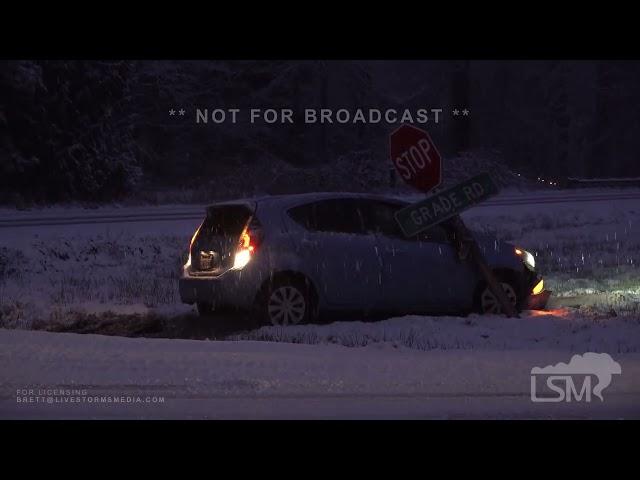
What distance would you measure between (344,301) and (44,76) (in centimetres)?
1520

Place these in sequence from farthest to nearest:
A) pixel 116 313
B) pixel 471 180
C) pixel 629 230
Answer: pixel 629 230 < pixel 116 313 < pixel 471 180

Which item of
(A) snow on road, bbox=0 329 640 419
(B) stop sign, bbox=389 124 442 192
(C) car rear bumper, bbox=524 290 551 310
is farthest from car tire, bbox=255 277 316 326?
(C) car rear bumper, bbox=524 290 551 310

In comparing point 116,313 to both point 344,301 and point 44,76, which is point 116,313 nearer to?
point 344,301

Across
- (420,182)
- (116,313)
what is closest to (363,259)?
(420,182)

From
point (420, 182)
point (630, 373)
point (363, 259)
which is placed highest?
point (420, 182)

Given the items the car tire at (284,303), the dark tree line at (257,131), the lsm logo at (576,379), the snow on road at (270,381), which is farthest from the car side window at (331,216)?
the dark tree line at (257,131)

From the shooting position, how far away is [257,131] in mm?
26094

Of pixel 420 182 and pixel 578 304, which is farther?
pixel 578 304

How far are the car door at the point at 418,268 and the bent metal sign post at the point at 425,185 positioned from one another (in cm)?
81

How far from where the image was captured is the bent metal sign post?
880cm

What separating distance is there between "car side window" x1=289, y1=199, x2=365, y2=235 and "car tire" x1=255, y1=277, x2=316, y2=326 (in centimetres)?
61

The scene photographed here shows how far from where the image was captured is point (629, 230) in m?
18.3

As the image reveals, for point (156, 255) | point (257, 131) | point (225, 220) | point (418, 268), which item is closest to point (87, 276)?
point (156, 255)

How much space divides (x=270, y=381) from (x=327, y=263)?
2907 mm
